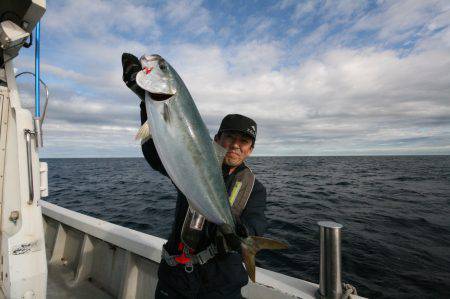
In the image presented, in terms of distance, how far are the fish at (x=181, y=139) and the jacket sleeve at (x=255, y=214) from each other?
56 centimetres

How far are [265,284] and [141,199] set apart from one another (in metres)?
19.0

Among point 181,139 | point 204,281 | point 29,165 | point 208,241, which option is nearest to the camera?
point 181,139

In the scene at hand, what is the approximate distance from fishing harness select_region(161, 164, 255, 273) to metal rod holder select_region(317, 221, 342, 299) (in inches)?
42.2

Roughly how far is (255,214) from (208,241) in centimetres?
60

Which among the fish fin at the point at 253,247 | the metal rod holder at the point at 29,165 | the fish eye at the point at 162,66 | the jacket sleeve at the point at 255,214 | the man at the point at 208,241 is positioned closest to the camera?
the fish eye at the point at 162,66

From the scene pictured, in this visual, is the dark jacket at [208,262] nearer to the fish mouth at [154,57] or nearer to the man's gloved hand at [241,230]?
the man's gloved hand at [241,230]

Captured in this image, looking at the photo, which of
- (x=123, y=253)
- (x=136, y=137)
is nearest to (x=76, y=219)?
(x=123, y=253)

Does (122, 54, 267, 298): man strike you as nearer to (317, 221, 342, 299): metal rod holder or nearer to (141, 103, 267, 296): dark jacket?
(141, 103, 267, 296): dark jacket

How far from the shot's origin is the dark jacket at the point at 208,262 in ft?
9.32

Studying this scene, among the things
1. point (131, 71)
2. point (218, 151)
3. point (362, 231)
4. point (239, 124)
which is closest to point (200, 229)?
point (218, 151)

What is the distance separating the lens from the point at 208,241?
299 cm

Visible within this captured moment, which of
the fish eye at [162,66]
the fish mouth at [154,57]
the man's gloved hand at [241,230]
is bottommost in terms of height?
the man's gloved hand at [241,230]

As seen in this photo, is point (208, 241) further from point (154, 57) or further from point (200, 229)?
point (154, 57)

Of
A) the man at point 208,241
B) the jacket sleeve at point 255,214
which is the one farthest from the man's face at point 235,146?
the jacket sleeve at point 255,214
